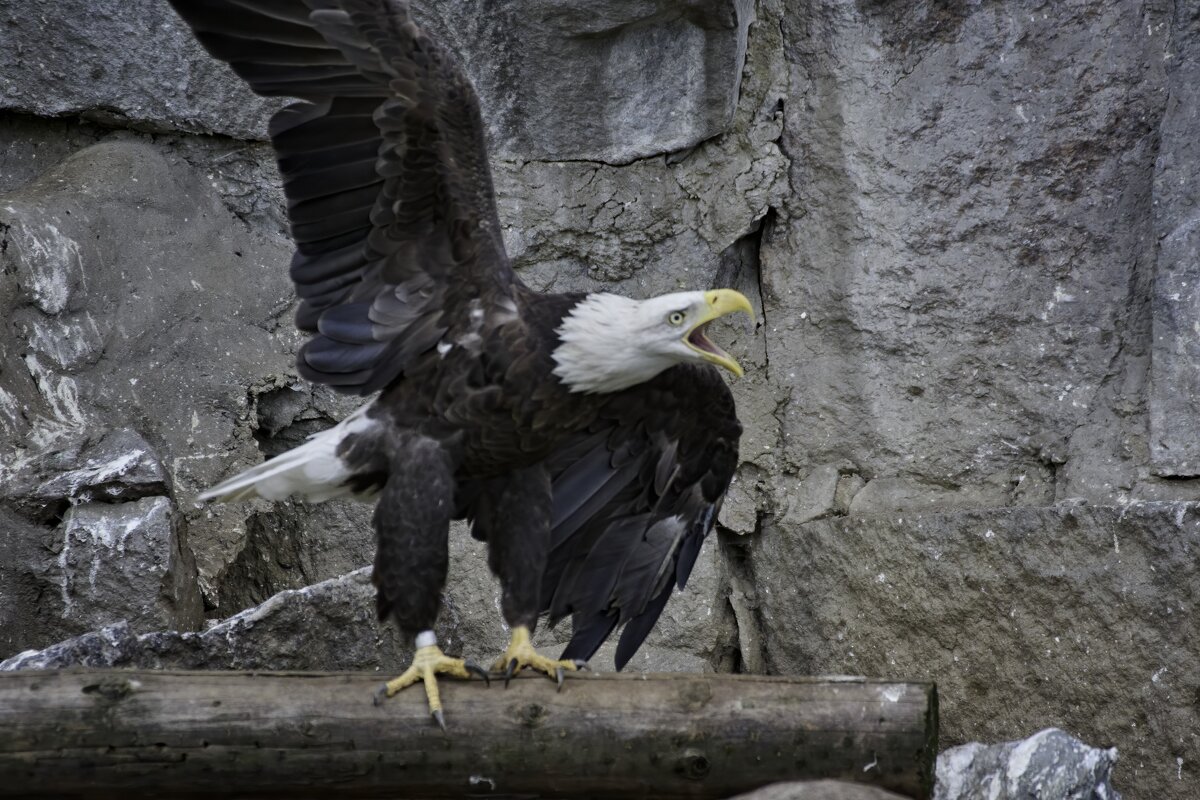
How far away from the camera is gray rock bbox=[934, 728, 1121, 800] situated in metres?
3.72

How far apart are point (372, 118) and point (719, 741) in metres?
1.55

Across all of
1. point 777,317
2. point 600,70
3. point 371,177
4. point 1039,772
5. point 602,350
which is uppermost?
point 600,70

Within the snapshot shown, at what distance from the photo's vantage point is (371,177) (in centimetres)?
345

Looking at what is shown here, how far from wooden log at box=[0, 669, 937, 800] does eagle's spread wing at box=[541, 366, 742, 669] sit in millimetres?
650

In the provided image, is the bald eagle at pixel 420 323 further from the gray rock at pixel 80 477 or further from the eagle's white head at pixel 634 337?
the gray rock at pixel 80 477

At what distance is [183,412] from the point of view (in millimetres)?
4668

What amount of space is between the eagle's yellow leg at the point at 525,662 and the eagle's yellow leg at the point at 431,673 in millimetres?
91

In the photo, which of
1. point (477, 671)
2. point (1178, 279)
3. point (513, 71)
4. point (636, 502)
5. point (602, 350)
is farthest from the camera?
point (513, 71)

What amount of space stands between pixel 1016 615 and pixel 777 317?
1.23 metres

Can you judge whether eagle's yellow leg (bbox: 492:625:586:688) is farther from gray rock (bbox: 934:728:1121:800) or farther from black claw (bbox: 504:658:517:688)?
gray rock (bbox: 934:728:1121:800)

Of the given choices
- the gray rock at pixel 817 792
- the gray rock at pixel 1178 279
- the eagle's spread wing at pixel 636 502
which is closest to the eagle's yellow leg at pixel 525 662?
the eagle's spread wing at pixel 636 502

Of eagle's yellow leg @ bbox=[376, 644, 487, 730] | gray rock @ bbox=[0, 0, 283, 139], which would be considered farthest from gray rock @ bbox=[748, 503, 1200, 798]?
gray rock @ bbox=[0, 0, 283, 139]

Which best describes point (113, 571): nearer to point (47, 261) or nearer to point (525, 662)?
point (47, 261)

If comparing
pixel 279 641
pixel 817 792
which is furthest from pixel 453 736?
pixel 279 641
